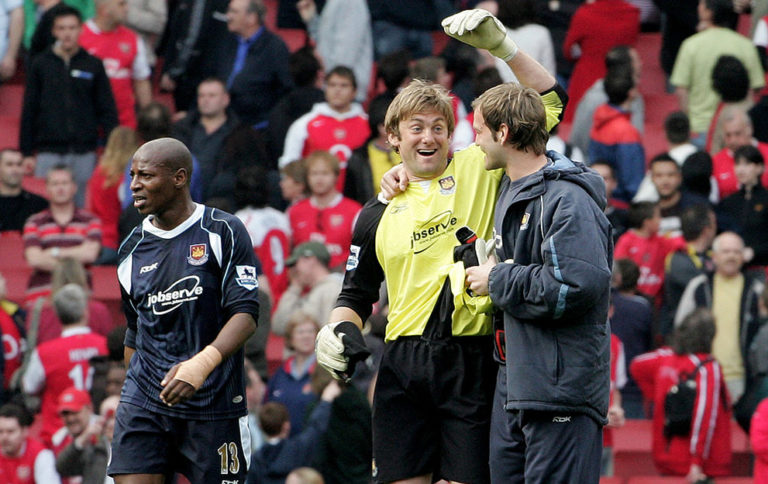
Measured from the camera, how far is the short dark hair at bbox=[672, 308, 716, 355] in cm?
1091

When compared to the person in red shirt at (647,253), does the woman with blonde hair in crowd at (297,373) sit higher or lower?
lower

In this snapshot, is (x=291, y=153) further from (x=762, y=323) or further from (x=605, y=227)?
(x=605, y=227)

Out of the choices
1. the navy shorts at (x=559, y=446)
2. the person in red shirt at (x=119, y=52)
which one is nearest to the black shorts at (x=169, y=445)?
the navy shorts at (x=559, y=446)

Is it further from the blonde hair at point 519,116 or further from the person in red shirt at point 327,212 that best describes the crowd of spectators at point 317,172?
the blonde hair at point 519,116

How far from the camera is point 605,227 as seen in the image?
21.2 feet

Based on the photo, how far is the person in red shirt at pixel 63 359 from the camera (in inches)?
456

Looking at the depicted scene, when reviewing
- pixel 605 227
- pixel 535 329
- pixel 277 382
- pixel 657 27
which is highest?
pixel 657 27

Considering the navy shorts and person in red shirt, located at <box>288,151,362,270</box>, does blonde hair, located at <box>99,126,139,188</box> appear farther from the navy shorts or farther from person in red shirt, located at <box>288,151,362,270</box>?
the navy shorts

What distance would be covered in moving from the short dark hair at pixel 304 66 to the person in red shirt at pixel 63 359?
3.54 meters

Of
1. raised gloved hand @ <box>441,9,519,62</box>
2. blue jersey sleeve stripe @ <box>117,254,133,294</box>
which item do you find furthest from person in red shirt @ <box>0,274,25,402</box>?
raised gloved hand @ <box>441,9,519,62</box>

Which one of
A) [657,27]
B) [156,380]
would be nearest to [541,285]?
[156,380]

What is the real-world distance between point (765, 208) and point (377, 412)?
6343 millimetres

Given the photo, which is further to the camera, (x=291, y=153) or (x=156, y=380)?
(x=291, y=153)

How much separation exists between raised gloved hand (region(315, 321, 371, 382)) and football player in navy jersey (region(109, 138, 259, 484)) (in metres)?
0.35
